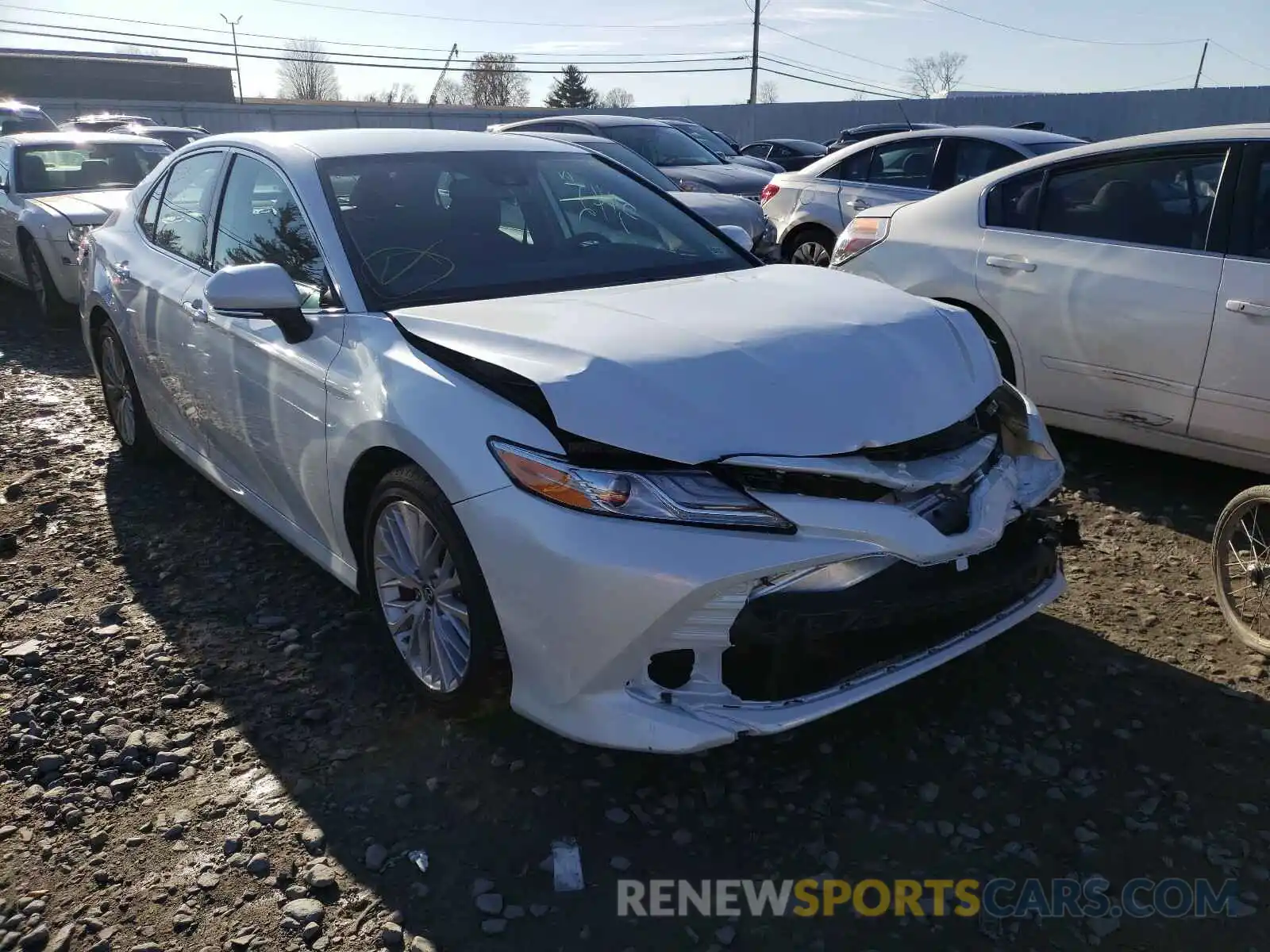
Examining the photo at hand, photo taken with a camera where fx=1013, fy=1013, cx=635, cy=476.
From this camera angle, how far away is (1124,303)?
4348 mm

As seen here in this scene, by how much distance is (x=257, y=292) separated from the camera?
3.03 m

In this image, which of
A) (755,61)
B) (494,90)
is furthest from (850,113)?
(494,90)

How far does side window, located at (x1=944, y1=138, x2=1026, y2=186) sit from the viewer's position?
25.5ft

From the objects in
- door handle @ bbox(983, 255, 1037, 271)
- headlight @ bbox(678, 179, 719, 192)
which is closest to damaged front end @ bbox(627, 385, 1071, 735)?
door handle @ bbox(983, 255, 1037, 271)

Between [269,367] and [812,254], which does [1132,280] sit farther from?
[812,254]

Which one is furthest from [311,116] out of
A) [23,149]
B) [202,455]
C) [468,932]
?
[468,932]

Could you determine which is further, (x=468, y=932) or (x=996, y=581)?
(x=996, y=581)

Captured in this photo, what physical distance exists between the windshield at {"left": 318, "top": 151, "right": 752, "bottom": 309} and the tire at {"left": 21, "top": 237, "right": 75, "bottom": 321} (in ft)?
20.0

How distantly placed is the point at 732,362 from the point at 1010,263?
2.80 m

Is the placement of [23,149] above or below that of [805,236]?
above

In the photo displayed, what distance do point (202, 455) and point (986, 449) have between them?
123 inches

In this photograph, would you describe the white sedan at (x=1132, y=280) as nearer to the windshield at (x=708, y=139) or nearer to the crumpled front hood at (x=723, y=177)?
the crumpled front hood at (x=723, y=177)

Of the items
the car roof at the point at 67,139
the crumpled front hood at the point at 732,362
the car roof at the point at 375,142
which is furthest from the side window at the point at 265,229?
the car roof at the point at 67,139

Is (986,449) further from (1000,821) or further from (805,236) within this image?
(805,236)
